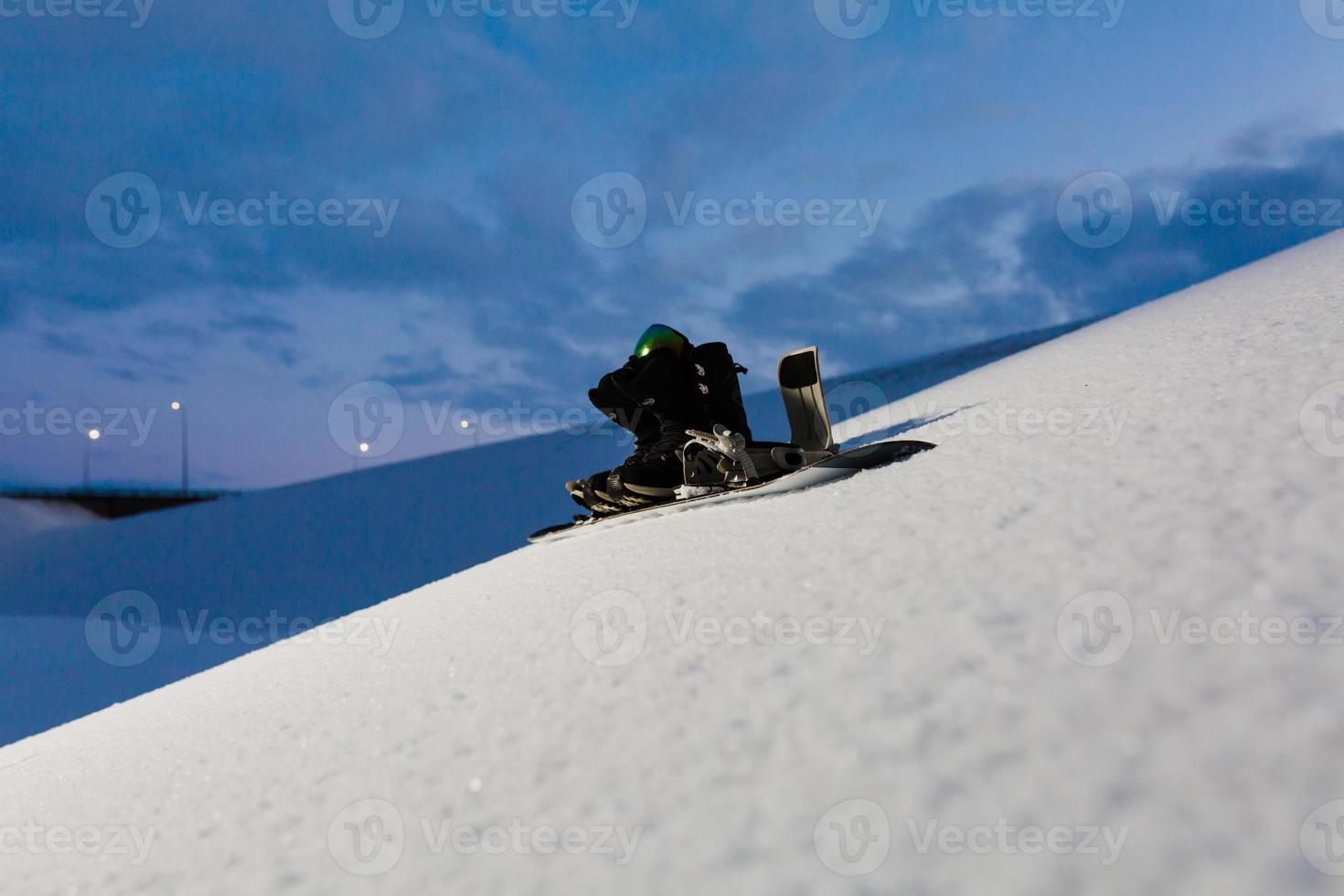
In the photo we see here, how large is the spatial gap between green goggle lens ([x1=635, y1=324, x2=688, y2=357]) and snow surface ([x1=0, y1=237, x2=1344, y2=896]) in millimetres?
1601

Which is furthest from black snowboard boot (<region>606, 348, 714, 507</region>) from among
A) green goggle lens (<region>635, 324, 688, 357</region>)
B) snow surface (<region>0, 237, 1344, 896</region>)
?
snow surface (<region>0, 237, 1344, 896</region>)

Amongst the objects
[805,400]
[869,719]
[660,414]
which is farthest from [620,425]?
[869,719]

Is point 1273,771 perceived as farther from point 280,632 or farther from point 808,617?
point 280,632

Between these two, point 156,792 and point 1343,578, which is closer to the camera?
point 1343,578

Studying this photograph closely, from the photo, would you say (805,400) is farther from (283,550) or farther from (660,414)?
(283,550)

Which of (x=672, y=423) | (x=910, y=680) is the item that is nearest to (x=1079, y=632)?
(x=910, y=680)

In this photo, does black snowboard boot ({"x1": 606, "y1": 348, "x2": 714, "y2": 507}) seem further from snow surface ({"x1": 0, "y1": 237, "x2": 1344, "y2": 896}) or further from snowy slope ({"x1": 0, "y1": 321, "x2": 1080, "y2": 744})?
snowy slope ({"x1": 0, "y1": 321, "x2": 1080, "y2": 744})

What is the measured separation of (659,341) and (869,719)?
2.70 metres

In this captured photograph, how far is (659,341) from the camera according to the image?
11.2 ft

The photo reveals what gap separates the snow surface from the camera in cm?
67

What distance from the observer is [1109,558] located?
1.09 meters

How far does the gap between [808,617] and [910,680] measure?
12.2 inches

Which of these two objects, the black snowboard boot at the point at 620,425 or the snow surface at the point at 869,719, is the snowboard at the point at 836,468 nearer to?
the snow surface at the point at 869,719

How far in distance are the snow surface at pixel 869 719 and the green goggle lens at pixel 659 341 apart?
1.60m
